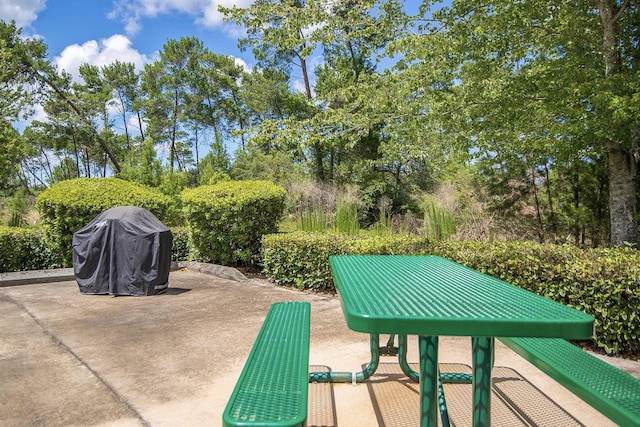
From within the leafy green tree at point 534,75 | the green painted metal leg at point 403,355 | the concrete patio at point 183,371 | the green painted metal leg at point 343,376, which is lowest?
the concrete patio at point 183,371

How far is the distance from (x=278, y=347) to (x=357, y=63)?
2353 centimetres

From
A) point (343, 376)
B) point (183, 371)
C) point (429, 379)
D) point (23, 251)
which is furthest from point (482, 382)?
point (23, 251)

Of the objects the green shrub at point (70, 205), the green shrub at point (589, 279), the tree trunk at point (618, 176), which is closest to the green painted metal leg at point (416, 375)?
the green shrub at point (589, 279)

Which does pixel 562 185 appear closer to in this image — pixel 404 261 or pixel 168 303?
pixel 404 261

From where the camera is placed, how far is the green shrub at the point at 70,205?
817 cm

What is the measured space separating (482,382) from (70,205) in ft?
27.6

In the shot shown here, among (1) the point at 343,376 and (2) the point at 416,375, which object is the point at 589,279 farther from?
(1) the point at 343,376

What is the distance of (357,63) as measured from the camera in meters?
23.9

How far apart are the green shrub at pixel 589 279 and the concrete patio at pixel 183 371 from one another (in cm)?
26

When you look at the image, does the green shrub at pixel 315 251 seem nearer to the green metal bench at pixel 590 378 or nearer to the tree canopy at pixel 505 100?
the tree canopy at pixel 505 100

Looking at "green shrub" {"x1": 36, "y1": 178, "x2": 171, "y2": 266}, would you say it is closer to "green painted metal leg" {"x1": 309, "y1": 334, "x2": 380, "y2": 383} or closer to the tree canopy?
the tree canopy

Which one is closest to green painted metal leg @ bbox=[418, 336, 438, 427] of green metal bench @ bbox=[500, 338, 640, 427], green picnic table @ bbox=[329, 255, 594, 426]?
green picnic table @ bbox=[329, 255, 594, 426]

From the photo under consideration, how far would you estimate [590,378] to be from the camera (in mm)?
1757

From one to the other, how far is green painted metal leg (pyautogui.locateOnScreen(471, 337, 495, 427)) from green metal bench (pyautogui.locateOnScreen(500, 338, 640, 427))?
0.36m
